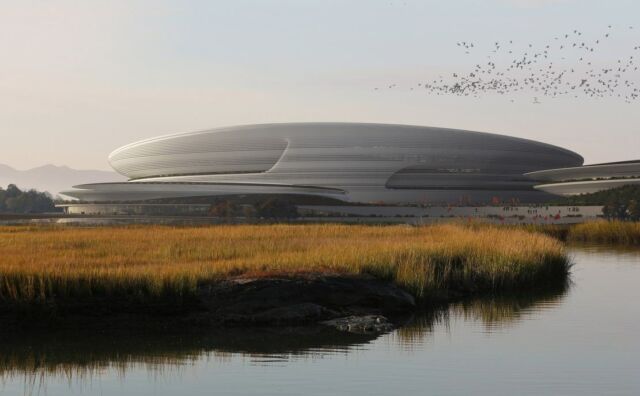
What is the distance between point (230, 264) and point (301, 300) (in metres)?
2.83

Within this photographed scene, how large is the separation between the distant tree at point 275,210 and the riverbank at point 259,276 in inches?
2026

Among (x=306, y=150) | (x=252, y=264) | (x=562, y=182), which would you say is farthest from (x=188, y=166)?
(x=252, y=264)

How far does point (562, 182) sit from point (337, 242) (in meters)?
75.0

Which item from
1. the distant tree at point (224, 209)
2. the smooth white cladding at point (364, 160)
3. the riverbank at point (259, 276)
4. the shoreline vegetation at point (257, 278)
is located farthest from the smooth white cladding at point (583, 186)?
the riverbank at point (259, 276)

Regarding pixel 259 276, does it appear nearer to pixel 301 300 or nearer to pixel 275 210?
pixel 301 300

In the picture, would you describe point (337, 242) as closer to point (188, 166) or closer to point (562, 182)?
point (562, 182)

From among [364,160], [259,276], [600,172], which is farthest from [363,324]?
[364,160]

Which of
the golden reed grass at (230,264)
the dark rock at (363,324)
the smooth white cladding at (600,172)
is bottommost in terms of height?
the dark rock at (363,324)

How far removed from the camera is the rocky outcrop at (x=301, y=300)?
17641 mm

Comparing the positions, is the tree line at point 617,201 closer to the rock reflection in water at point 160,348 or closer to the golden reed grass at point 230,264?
the golden reed grass at point 230,264

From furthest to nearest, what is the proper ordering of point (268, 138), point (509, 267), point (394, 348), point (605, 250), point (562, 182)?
point (268, 138) < point (562, 182) < point (605, 250) < point (509, 267) < point (394, 348)

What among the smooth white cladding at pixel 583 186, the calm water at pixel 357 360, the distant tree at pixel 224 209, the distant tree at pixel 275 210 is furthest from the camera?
the smooth white cladding at pixel 583 186

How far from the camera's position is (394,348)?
50.3 feet

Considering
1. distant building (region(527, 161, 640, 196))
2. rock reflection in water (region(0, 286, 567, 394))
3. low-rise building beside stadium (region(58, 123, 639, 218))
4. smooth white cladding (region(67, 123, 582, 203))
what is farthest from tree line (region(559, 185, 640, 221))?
rock reflection in water (region(0, 286, 567, 394))
